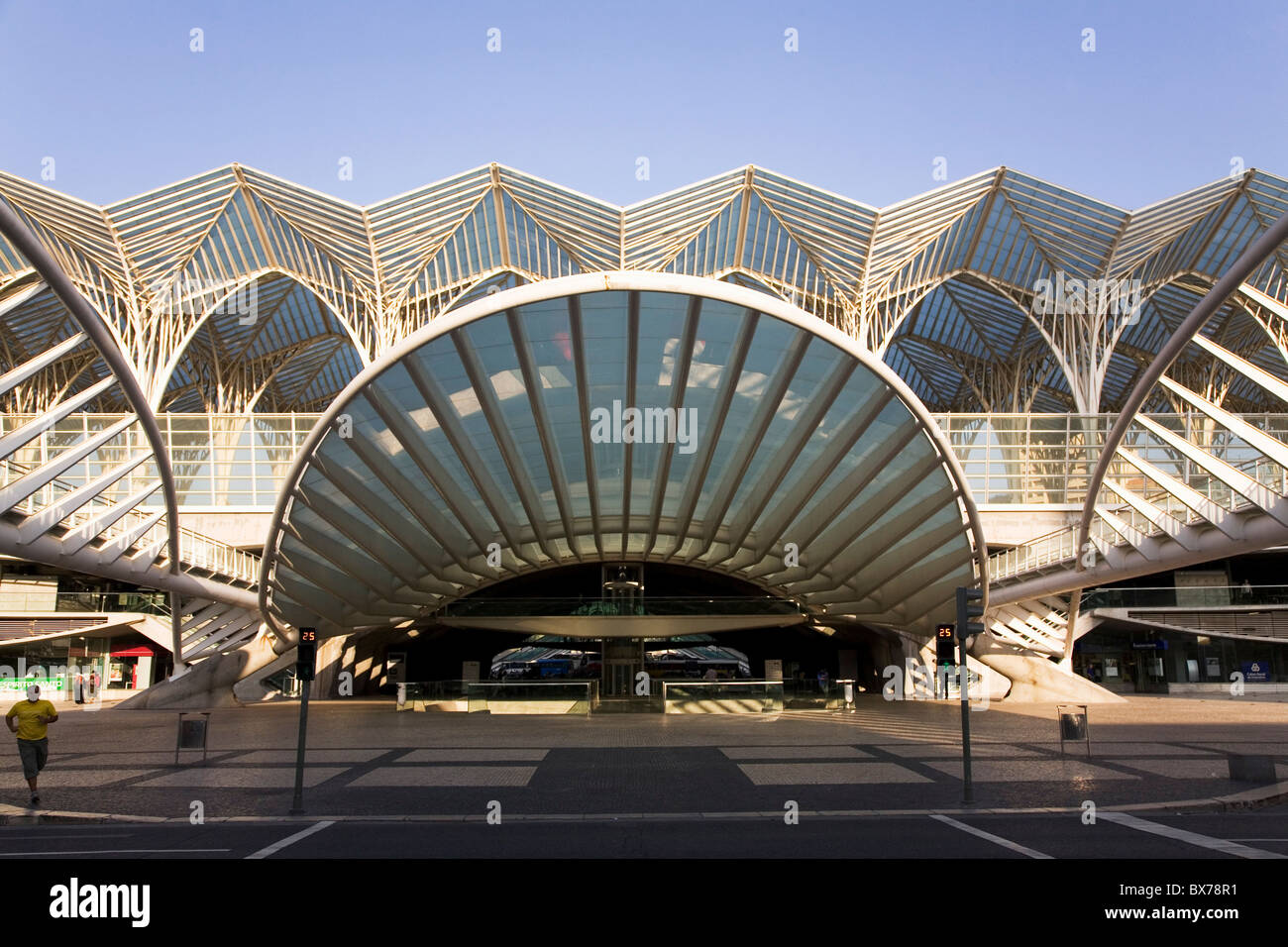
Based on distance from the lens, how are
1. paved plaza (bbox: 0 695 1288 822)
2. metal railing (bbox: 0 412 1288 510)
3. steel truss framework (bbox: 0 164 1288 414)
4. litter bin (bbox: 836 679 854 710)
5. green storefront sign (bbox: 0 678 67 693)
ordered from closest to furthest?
1. paved plaza (bbox: 0 695 1288 822)
2. litter bin (bbox: 836 679 854 710)
3. steel truss framework (bbox: 0 164 1288 414)
4. green storefront sign (bbox: 0 678 67 693)
5. metal railing (bbox: 0 412 1288 510)

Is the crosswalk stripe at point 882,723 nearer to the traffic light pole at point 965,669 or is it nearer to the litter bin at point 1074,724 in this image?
the litter bin at point 1074,724

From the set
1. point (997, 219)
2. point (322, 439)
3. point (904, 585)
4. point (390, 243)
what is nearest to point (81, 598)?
point (390, 243)

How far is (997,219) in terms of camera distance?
156ft

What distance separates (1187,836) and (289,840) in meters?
9.97

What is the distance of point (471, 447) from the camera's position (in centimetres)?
2584

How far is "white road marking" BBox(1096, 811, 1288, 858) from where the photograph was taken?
938cm

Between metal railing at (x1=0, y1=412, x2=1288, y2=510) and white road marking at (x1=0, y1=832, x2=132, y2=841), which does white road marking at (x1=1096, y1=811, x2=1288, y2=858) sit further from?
metal railing at (x1=0, y1=412, x2=1288, y2=510)

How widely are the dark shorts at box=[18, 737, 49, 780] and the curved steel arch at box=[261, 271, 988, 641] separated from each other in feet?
32.0

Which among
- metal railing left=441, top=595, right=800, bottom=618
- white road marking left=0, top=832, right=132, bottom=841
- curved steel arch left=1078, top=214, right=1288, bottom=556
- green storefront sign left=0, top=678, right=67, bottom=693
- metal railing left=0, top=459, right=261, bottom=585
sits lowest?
green storefront sign left=0, top=678, right=67, bottom=693

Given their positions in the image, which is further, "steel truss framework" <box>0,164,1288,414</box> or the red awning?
the red awning

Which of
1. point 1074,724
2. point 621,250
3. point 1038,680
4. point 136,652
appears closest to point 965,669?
point 1074,724

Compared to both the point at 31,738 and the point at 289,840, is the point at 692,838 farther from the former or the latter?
the point at 31,738

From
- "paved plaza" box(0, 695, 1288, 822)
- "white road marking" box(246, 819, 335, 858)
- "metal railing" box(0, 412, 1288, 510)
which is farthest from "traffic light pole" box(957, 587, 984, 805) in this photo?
"metal railing" box(0, 412, 1288, 510)
